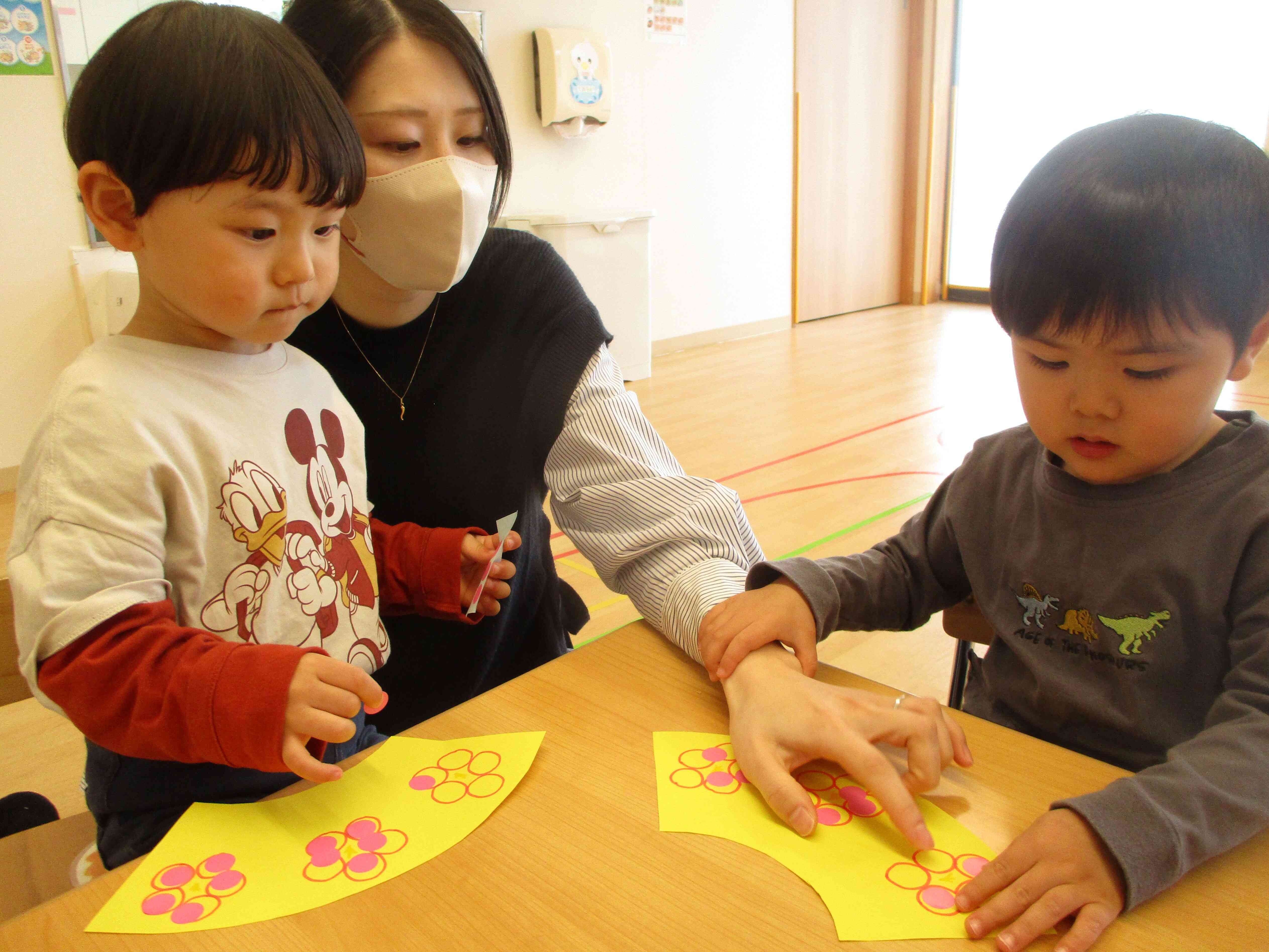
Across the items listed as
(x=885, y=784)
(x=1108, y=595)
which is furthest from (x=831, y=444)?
(x=885, y=784)

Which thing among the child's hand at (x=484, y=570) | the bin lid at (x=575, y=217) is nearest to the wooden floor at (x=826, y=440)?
the bin lid at (x=575, y=217)

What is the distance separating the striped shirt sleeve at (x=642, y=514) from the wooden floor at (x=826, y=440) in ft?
2.78

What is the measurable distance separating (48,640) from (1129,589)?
2.57 feet

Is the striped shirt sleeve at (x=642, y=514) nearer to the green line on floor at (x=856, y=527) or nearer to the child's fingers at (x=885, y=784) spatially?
the child's fingers at (x=885, y=784)

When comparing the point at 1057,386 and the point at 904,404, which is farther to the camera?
the point at 904,404

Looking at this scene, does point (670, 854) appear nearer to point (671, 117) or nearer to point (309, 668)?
point (309, 668)

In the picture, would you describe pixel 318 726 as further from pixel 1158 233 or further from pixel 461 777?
pixel 1158 233

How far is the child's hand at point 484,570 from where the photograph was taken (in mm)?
856

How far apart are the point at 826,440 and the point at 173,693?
3000 mm

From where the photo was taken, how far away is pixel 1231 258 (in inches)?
26.7

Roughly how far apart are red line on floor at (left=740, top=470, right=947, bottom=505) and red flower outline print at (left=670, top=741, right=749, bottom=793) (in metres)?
2.09

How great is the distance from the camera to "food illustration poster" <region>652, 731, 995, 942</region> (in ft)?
1.65

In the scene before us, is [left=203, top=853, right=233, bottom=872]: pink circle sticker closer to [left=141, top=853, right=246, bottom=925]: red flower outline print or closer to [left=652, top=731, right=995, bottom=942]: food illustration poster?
[left=141, top=853, right=246, bottom=925]: red flower outline print

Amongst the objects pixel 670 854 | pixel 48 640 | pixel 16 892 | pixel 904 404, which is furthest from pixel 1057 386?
pixel 904 404
